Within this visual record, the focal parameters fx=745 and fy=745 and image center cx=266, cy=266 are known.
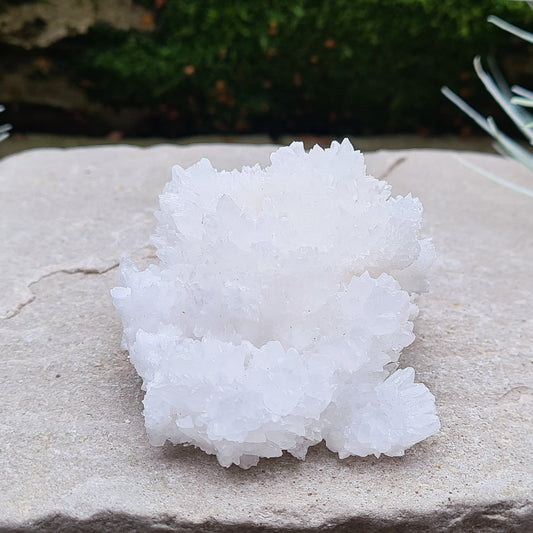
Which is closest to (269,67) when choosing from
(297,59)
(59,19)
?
(297,59)

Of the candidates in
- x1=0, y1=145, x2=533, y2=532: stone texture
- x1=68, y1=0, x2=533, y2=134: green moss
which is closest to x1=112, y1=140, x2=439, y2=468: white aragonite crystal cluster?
x1=0, y1=145, x2=533, y2=532: stone texture

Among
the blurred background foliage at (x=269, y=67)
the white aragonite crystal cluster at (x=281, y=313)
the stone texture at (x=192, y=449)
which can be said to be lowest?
the blurred background foliage at (x=269, y=67)

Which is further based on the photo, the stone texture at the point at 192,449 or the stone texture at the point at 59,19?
the stone texture at the point at 59,19

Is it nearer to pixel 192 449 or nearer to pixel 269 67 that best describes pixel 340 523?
pixel 192 449

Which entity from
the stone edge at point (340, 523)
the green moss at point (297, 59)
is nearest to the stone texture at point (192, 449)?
the stone edge at point (340, 523)

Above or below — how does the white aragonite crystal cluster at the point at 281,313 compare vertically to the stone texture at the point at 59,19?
above

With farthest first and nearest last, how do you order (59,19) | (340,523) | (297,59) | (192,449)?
1. (297,59)
2. (59,19)
3. (192,449)
4. (340,523)

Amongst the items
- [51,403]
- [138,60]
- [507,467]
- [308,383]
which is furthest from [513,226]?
[138,60]

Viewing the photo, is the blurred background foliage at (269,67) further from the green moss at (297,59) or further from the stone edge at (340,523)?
the stone edge at (340,523)

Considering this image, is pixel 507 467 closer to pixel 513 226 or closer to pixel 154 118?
pixel 513 226
